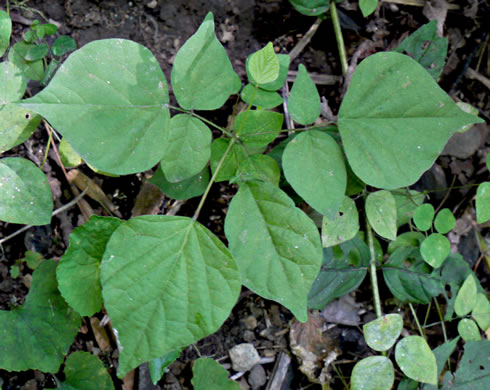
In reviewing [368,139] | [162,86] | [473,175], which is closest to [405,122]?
[368,139]

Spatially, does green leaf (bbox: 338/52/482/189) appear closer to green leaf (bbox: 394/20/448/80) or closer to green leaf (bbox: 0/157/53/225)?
green leaf (bbox: 394/20/448/80)

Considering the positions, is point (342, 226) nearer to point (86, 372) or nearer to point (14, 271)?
point (86, 372)

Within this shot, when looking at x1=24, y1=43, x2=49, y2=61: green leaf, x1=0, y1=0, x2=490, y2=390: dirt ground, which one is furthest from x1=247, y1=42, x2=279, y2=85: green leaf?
x1=24, y1=43, x2=49, y2=61: green leaf

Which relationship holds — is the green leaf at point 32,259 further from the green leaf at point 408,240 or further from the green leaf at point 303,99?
the green leaf at point 408,240

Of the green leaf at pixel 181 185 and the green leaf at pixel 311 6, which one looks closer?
the green leaf at pixel 181 185

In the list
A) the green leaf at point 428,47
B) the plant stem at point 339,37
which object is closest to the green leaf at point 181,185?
the plant stem at point 339,37

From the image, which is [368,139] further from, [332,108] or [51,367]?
[51,367]
